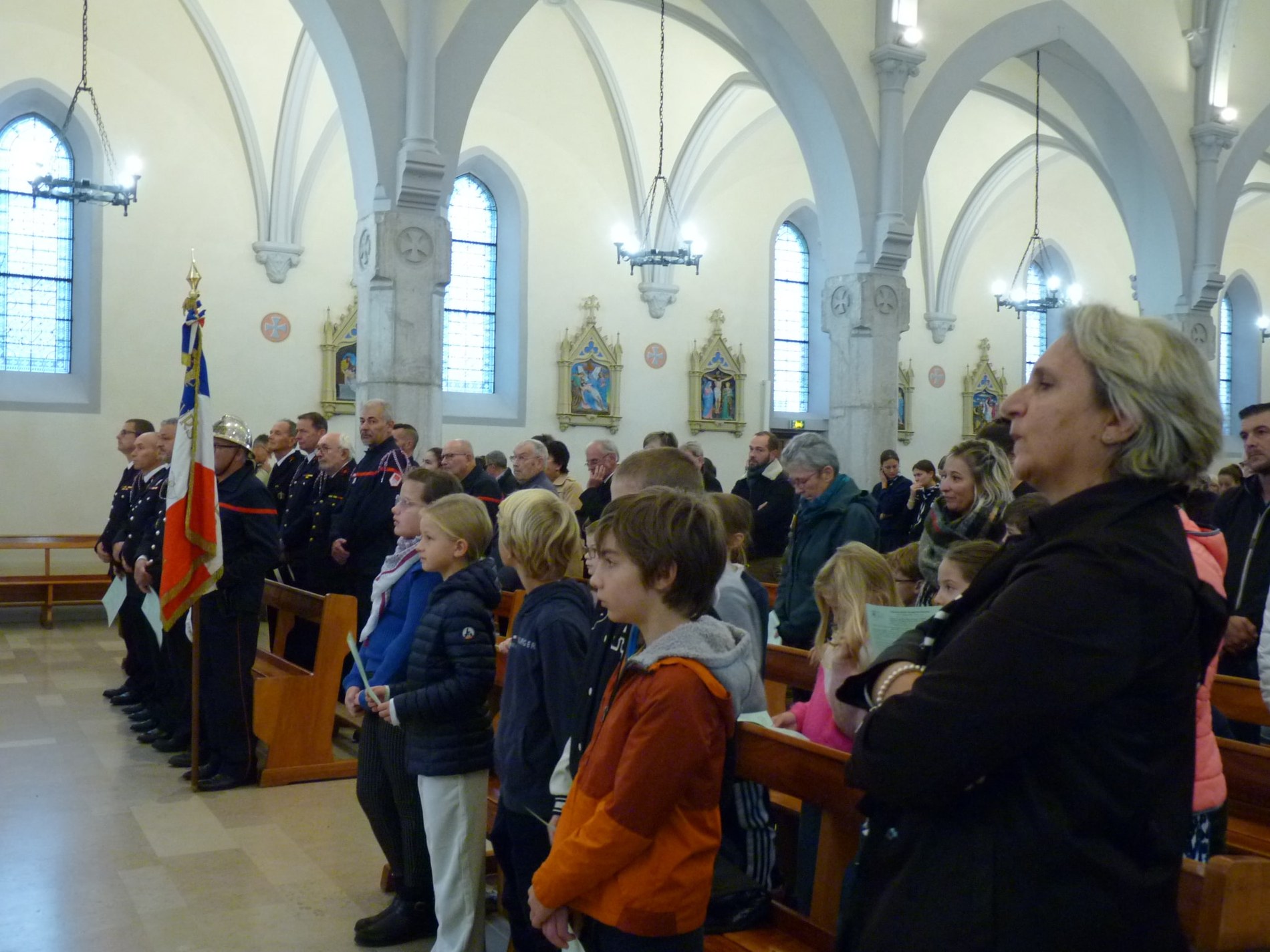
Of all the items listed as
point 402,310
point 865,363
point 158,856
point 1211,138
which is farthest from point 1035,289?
point 158,856

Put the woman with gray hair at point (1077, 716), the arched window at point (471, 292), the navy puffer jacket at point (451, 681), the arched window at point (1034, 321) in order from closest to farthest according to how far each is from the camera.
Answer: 1. the woman with gray hair at point (1077, 716)
2. the navy puffer jacket at point (451, 681)
3. the arched window at point (471, 292)
4. the arched window at point (1034, 321)

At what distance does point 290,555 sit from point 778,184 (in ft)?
39.8

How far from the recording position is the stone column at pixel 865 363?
11156mm

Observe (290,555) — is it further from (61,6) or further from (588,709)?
(61,6)

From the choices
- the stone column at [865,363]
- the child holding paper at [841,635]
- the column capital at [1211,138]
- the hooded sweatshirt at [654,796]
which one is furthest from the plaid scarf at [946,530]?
the column capital at [1211,138]

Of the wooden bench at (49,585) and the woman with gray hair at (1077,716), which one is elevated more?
the woman with gray hair at (1077,716)

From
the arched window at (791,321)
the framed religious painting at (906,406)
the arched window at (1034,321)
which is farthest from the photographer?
the arched window at (1034,321)

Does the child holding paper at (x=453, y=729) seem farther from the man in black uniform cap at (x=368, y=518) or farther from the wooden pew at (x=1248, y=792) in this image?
the man in black uniform cap at (x=368, y=518)

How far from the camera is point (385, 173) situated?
877cm

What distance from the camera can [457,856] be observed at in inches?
135

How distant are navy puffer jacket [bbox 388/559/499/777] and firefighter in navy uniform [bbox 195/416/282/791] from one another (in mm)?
2538

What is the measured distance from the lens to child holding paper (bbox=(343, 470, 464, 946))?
3756mm

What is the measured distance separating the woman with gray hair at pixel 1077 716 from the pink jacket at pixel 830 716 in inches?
53.7

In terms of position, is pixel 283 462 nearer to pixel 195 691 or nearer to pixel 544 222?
pixel 195 691
